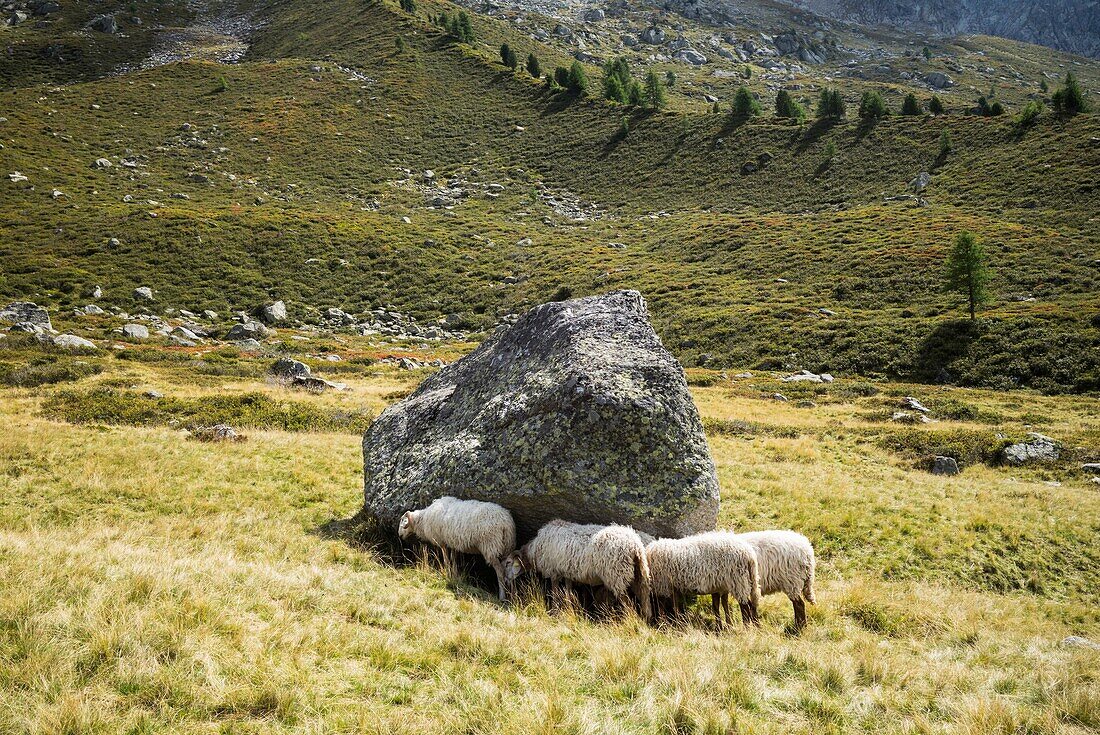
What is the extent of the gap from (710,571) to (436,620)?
4137 millimetres

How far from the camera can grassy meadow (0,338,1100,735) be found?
16.2ft

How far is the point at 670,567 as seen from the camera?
8.48 meters

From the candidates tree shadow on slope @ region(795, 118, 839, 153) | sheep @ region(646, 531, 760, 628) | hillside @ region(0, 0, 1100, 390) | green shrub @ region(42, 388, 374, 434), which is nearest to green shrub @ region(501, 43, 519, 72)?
hillside @ region(0, 0, 1100, 390)

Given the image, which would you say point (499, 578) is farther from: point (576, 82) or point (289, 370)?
point (576, 82)

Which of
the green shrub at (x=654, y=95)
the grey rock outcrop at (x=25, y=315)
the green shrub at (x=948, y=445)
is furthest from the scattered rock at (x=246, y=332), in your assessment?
the green shrub at (x=654, y=95)

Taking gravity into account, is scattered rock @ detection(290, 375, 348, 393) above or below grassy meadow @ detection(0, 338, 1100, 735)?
below

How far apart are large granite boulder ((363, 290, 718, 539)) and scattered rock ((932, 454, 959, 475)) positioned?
52.3 ft

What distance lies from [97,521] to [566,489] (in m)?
9.61

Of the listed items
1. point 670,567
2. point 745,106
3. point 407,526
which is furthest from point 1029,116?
point 407,526

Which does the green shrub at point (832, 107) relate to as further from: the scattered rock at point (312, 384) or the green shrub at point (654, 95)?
the scattered rock at point (312, 384)

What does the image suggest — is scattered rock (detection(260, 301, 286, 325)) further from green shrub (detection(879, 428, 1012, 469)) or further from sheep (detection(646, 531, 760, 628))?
sheep (detection(646, 531, 760, 628))

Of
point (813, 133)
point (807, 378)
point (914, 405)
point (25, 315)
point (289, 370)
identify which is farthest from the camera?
point (813, 133)

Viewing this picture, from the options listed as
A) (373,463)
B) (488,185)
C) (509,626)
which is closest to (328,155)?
(488,185)

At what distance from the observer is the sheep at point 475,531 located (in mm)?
9664
